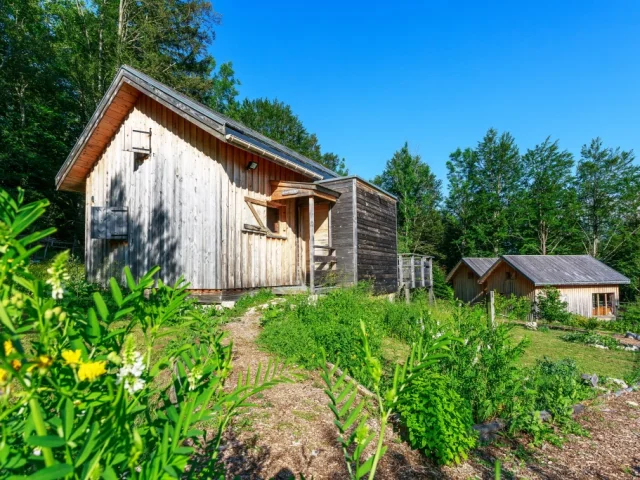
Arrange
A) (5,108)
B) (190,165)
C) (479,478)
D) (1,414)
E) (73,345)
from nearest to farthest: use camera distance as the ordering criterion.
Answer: (1,414), (73,345), (479,478), (190,165), (5,108)

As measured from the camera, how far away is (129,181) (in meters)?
10.2

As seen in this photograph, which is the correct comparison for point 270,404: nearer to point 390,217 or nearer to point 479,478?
point 479,478

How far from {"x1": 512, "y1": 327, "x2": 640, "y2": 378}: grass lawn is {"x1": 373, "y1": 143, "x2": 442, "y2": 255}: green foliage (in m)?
24.3

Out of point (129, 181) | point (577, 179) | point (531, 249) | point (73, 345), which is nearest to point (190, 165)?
point (129, 181)

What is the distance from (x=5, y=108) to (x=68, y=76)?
12.9 feet

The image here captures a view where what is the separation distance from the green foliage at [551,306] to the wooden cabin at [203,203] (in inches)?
Answer: 617

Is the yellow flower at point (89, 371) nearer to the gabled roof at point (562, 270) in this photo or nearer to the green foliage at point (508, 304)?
the green foliage at point (508, 304)

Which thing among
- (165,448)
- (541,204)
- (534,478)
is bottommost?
(534,478)

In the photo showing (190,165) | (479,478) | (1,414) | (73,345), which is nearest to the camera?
(1,414)

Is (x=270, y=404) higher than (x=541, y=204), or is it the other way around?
(x=541, y=204)

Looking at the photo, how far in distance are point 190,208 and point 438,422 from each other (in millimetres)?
7834

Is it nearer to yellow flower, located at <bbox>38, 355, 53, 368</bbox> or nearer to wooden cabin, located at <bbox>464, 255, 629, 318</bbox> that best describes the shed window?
wooden cabin, located at <bbox>464, 255, 629, 318</bbox>

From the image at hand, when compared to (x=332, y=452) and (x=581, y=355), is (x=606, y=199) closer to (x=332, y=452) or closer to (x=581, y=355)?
(x=581, y=355)

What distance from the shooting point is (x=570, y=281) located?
73.3 feet
